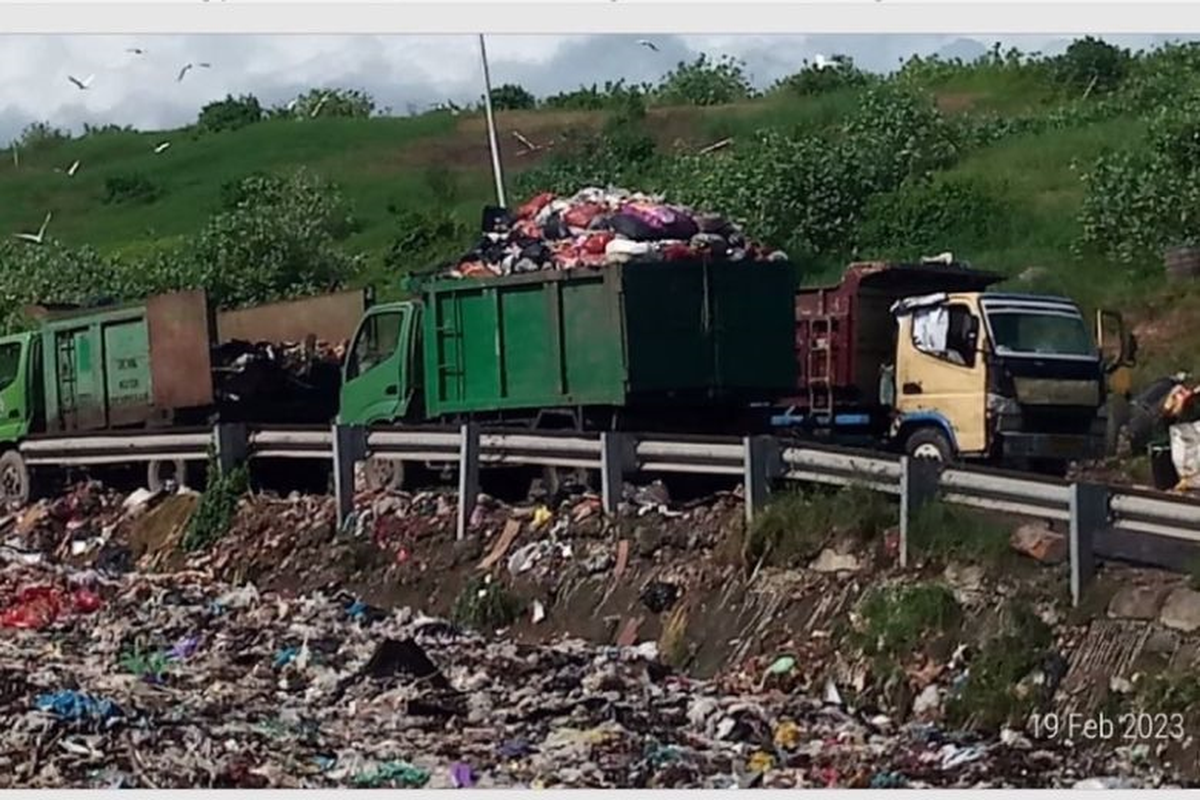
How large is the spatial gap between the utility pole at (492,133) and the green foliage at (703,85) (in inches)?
40.1

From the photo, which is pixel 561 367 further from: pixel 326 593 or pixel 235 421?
pixel 235 421

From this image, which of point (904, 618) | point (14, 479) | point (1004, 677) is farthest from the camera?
point (14, 479)

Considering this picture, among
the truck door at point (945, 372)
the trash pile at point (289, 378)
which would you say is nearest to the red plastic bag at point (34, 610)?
the trash pile at point (289, 378)

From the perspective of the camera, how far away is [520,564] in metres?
15.0

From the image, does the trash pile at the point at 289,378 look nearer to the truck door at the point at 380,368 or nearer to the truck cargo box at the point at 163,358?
the truck cargo box at the point at 163,358

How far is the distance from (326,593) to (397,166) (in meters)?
3.30

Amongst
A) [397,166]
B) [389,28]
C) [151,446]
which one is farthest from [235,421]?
[389,28]

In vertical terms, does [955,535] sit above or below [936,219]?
below

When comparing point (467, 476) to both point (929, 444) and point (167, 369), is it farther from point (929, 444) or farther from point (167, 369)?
point (167, 369)

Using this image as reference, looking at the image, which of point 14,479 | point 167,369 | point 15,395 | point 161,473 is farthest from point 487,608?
point 15,395

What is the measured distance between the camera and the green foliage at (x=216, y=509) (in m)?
17.8

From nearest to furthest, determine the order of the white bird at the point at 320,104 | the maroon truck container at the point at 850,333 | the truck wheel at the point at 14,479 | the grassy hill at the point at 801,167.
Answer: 1. the white bird at the point at 320,104
2. the grassy hill at the point at 801,167
3. the maroon truck container at the point at 850,333
4. the truck wheel at the point at 14,479

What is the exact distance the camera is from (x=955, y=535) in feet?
41.3

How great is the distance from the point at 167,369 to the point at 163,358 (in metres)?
0.10
